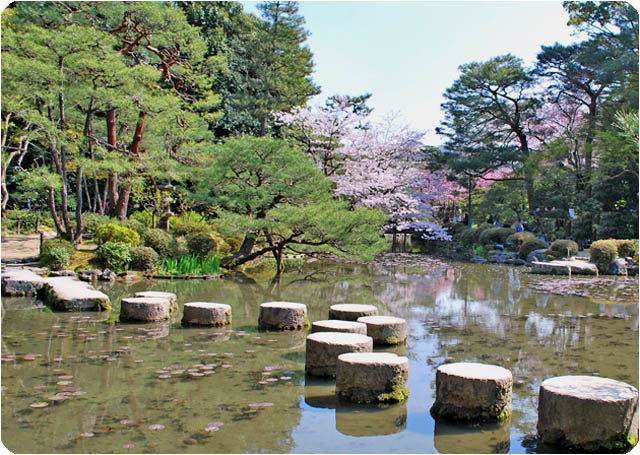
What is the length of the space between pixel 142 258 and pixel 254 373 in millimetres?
8555

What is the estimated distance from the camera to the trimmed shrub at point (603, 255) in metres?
16.3

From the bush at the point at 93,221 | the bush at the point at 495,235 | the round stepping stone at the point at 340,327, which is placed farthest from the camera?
the bush at the point at 495,235

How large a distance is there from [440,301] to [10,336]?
750cm

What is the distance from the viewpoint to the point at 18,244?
16.8 meters

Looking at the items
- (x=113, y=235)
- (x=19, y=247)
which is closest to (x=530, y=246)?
(x=113, y=235)

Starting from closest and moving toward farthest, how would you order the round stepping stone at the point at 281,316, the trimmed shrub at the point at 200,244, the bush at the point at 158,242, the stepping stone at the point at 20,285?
the round stepping stone at the point at 281,316 → the stepping stone at the point at 20,285 → the bush at the point at 158,242 → the trimmed shrub at the point at 200,244

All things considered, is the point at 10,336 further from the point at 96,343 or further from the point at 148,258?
the point at 148,258

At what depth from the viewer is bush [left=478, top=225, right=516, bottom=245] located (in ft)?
76.6

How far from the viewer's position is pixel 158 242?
13.9 meters

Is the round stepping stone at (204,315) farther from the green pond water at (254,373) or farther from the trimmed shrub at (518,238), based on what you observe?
the trimmed shrub at (518,238)

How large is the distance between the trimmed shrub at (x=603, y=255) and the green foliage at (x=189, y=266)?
11363 millimetres

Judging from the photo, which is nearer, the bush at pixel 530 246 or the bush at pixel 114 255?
the bush at pixel 114 255

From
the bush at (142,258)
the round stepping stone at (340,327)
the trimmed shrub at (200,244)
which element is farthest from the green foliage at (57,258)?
the round stepping stone at (340,327)

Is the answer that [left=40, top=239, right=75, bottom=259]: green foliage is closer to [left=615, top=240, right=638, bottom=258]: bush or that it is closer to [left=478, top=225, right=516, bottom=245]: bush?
[left=615, top=240, right=638, bottom=258]: bush
